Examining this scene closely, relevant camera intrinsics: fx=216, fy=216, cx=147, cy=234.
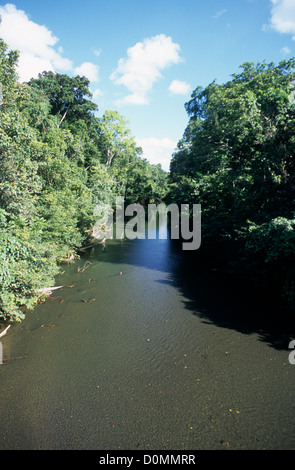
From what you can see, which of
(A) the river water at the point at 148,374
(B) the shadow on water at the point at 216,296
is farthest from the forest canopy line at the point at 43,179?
(B) the shadow on water at the point at 216,296

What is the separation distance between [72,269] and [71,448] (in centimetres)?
1164

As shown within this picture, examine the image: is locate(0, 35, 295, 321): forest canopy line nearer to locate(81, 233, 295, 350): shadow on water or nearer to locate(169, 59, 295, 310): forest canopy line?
locate(169, 59, 295, 310): forest canopy line

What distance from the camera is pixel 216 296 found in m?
11.1

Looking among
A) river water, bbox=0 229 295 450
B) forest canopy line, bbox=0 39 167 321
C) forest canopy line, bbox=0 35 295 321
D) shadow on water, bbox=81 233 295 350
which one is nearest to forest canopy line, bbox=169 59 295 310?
forest canopy line, bbox=0 35 295 321

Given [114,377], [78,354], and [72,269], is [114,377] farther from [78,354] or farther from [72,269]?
[72,269]

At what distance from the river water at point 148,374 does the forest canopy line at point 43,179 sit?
2.13 meters

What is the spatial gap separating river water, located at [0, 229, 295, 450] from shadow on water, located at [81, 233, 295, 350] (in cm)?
7

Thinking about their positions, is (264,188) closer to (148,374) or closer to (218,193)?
(218,193)

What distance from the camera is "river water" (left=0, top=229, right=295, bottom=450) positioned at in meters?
4.60

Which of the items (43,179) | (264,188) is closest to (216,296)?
(264,188)

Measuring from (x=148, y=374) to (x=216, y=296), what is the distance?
605 cm

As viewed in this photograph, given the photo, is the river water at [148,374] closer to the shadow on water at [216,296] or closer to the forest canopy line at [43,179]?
the shadow on water at [216,296]

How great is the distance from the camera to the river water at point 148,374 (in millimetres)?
4598
